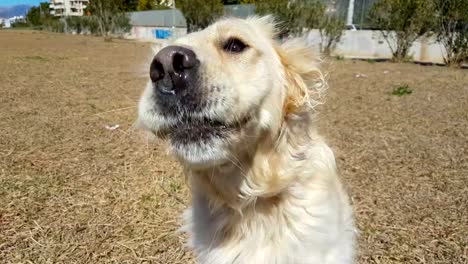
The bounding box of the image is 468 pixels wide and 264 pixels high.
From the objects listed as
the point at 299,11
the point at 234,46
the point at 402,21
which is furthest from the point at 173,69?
the point at 299,11

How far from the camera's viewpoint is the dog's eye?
1.98 metres

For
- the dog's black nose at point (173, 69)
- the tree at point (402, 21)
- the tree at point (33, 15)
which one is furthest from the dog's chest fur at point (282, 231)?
the tree at point (33, 15)

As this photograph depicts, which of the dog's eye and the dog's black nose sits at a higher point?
the dog's eye

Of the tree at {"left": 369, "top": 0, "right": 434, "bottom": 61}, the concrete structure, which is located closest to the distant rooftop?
the concrete structure

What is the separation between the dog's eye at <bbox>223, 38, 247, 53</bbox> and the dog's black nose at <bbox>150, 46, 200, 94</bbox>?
34cm

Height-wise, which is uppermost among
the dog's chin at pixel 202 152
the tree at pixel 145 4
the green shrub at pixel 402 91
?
the tree at pixel 145 4

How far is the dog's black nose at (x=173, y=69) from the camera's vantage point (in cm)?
158

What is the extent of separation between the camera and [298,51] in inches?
89.7

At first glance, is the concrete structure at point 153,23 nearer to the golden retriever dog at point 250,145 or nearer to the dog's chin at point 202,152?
the golden retriever dog at point 250,145

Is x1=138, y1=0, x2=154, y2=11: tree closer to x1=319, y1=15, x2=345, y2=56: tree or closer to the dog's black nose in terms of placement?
x1=319, y1=15, x2=345, y2=56: tree

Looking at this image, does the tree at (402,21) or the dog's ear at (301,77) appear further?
the tree at (402,21)

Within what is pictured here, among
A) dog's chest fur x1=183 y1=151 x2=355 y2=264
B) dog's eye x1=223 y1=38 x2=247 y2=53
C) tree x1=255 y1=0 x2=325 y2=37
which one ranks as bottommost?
dog's chest fur x1=183 y1=151 x2=355 y2=264

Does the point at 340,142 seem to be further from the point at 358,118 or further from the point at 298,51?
the point at 298,51

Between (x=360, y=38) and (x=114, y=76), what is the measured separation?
624 inches
